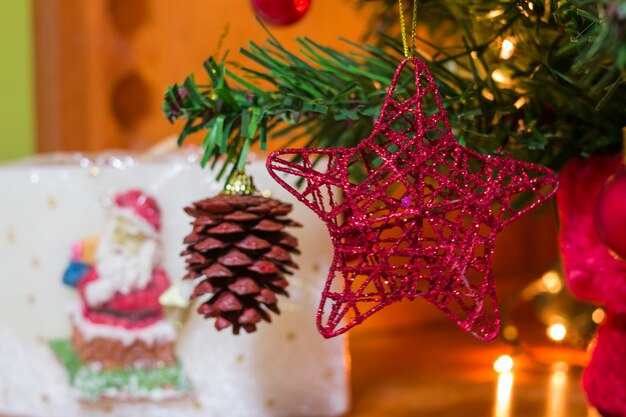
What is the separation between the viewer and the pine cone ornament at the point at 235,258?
1.20 feet

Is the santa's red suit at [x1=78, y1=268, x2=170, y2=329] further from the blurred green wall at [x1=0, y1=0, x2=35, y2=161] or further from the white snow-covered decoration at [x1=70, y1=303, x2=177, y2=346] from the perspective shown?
the blurred green wall at [x1=0, y1=0, x2=35, y2=161]

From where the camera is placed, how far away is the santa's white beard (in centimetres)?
49

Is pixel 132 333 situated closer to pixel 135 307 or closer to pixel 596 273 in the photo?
pixel 135 307

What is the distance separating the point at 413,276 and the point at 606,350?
0.16 metres

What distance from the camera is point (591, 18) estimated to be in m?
0.30

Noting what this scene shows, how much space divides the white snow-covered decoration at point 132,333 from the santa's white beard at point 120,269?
0.06ft

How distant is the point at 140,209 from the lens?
0.50 metres

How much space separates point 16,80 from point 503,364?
565 mm

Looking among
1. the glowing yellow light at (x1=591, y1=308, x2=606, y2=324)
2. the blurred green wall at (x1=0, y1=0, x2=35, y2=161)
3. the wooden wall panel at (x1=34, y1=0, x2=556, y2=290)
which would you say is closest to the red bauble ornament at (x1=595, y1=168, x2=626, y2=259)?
the glowing yellow light at (x1=591, y1=308, x2=606, y2=324)

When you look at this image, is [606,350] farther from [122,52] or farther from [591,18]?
[122,52]

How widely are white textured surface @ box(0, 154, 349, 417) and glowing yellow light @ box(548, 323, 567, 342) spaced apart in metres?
0.22

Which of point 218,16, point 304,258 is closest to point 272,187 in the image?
point 304,258

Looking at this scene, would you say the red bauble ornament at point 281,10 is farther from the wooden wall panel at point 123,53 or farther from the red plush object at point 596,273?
the wooden wall panel at point 123,53

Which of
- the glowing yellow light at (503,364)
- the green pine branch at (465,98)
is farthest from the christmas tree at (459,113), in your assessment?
the glowing yellow light at (503,364)
